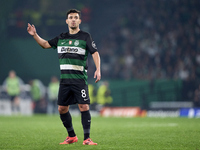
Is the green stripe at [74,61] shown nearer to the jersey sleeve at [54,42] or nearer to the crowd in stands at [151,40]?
the jersey sleeve at [54,42]

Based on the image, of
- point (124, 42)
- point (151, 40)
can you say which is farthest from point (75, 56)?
point (124, 42)

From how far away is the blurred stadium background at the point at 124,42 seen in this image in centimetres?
2380

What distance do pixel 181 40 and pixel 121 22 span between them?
5075 mm

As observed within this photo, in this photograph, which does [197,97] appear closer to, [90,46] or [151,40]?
[151,40]

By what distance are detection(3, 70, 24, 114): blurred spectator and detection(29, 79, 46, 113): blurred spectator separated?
3.49 feet

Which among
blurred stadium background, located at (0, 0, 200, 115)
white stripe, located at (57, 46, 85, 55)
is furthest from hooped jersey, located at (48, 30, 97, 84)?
blurred stadium background, located at (0, 0, 200, 115)

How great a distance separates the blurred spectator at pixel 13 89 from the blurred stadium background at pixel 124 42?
0.90 metres

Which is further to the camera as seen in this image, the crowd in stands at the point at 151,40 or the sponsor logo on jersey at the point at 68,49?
the crowd in stands at the point at 151,40

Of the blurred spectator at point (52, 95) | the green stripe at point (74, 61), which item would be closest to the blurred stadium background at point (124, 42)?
the blurred spectator at point (52, 95)

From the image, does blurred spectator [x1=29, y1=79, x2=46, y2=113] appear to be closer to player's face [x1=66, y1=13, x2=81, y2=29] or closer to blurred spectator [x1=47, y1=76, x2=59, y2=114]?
blurred spectator [x1=47, y1=76, x2=59, y2=114]

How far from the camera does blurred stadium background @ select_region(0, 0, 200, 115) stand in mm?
23797

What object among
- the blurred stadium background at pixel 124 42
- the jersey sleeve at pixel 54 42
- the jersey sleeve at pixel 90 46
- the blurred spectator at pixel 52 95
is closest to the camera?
the jersey sleeve at pixel 90 46

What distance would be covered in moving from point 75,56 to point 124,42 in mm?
21014

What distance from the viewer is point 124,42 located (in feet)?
93.5
